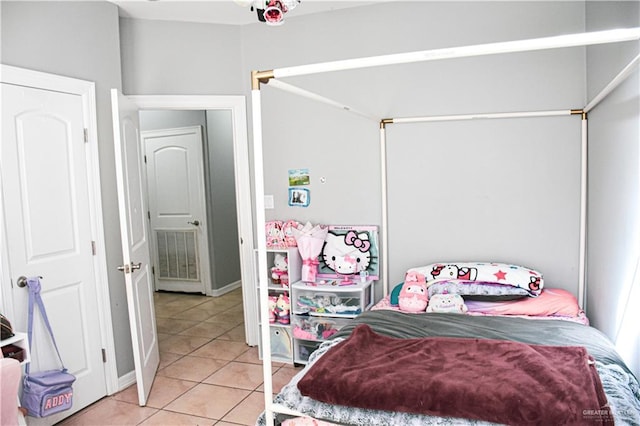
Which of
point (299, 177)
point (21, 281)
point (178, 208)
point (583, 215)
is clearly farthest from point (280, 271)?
point (178, 208)

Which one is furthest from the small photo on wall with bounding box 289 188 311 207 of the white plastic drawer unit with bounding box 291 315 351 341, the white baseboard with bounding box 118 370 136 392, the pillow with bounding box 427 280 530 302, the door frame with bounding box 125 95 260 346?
the white baseboard with bounding box 118 370 136 392

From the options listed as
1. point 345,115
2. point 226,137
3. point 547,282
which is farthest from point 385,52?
point 226,137

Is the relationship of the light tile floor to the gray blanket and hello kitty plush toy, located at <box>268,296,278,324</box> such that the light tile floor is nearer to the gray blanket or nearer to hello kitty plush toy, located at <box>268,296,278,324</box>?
hello kitty plush toy, located at <box>268,296,278,324</box>

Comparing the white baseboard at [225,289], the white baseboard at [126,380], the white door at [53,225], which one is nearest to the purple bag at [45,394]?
the white door at [53,225]

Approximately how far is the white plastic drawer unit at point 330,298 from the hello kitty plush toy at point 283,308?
0.41ft

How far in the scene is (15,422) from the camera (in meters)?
2.12

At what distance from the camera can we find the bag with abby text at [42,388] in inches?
99.4

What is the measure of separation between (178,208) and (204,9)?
117 inches

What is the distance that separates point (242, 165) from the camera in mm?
3963

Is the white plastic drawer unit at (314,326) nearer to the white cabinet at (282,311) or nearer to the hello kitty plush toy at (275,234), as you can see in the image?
the white cabinet at (282,311)

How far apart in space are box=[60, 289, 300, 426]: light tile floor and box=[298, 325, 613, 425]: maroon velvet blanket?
3.73ft

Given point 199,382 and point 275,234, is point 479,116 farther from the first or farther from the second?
point 199,382

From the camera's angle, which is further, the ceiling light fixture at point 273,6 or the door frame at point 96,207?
the door frame at point 96,207

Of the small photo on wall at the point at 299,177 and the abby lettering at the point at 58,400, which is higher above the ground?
the small photo on wall at the point at 299,177
